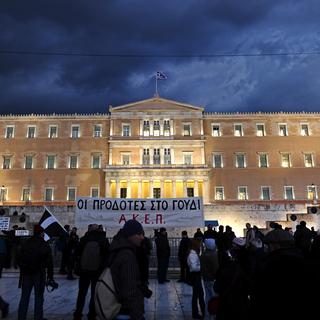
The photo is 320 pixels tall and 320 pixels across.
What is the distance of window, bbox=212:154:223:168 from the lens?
142 feet

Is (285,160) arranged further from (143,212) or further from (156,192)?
(143,212)

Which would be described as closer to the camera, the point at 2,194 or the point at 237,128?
the point at 2,194

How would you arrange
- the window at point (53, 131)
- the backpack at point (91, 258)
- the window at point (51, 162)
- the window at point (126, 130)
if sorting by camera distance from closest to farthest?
the backpack at point (91, 258)
the window at point (51, 162)
the window at point (126, 130)
the window at point (53, 131)

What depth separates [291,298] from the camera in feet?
4.10

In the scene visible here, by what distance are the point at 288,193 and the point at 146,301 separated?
36960 millimetres

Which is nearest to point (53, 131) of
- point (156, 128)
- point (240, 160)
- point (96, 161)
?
point (96, 161)

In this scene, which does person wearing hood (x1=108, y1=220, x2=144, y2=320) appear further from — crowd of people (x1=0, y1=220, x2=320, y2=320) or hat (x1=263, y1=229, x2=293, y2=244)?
hat (x1=263, y1=229, x2=293, y2=244)

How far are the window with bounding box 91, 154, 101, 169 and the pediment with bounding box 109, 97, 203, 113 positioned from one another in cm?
603

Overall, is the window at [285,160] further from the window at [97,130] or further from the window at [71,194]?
the window at [71,194]

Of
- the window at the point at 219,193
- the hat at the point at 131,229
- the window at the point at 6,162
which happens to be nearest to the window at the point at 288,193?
the window at the point at 219,193

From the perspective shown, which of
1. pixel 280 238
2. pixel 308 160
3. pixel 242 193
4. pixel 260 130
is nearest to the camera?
pixel 280 238

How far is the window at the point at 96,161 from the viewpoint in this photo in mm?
43219

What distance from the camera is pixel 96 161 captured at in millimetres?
43531

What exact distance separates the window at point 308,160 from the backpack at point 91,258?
41120 millimetres
